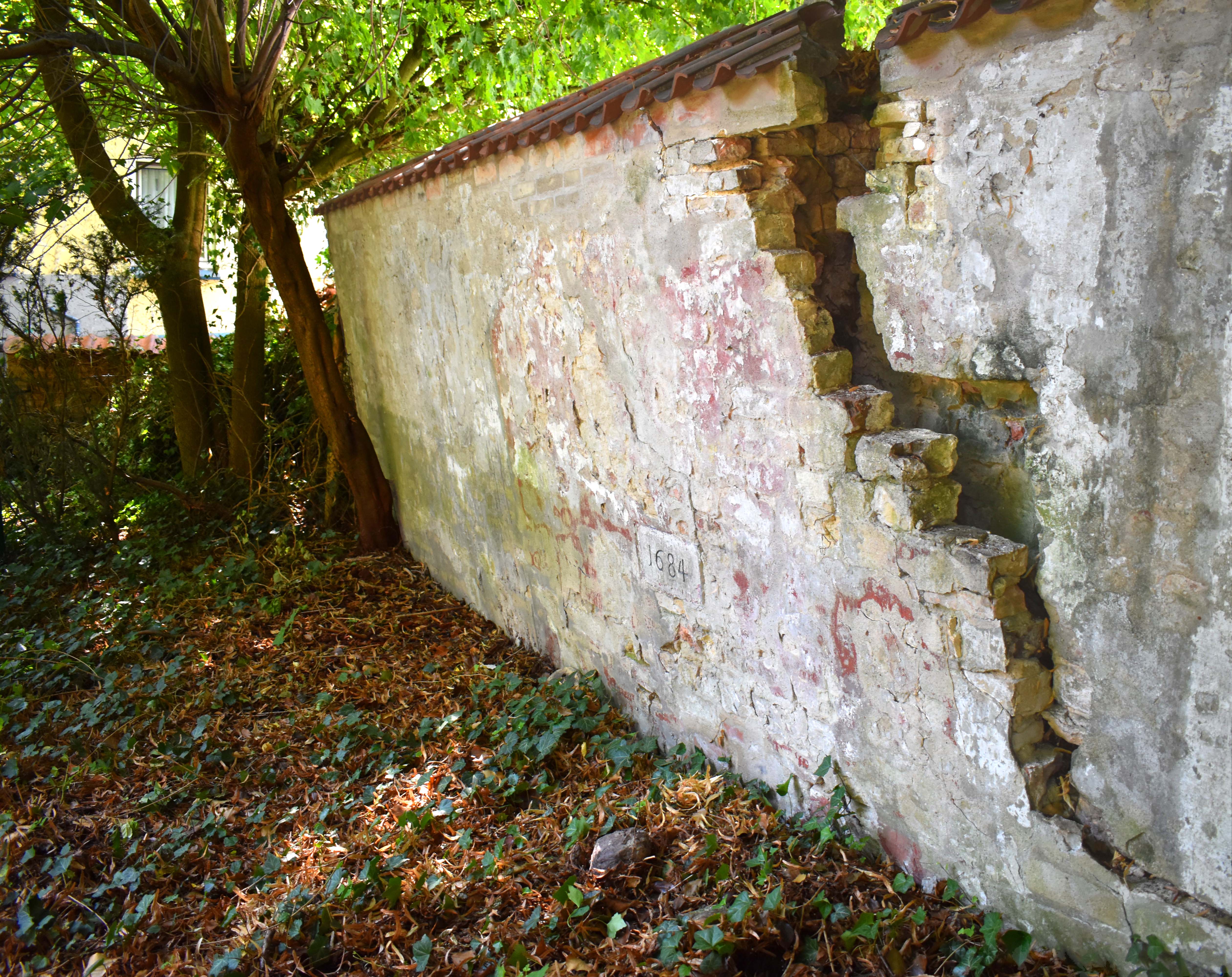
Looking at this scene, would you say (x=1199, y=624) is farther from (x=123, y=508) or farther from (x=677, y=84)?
(x=123, y=508)

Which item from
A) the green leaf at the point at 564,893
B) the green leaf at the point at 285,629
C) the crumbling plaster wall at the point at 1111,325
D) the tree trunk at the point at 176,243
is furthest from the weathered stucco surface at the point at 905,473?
the tree trunk at the point at 176,243

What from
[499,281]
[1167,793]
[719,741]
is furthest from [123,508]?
[1167,793]

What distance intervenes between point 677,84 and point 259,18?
513 cm

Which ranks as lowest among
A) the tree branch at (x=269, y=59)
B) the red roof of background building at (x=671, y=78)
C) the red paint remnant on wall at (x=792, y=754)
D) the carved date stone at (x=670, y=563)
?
the red paint remnant on wall at (x=792, y=754)

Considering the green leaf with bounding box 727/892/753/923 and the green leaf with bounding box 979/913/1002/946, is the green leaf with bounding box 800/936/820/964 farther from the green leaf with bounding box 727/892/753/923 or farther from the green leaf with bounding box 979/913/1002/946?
the green leaf with bounding box 979/913/1002/946

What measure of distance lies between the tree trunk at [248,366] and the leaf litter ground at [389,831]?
2456 mm

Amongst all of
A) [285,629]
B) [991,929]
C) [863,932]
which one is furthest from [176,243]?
[991,929]

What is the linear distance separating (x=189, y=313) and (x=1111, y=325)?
808cm

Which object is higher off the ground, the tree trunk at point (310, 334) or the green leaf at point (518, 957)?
the tree trunk at point (310, 334)

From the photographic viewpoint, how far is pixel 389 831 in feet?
12.7

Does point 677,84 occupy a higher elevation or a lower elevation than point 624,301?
higher

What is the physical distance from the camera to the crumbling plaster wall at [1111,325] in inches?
78.0

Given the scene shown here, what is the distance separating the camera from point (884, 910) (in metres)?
2.73

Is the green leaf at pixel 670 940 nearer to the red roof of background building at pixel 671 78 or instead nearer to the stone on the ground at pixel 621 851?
the stone on the ground at pixel 621 851
